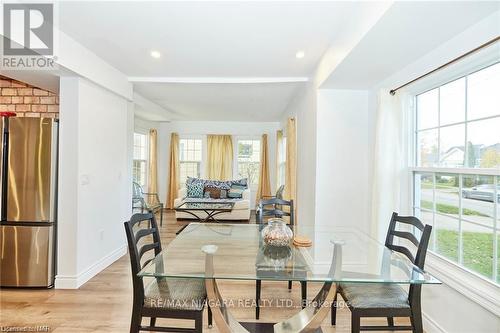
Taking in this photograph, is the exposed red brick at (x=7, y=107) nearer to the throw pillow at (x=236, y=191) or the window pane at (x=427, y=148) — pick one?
the throw pillow at (x=236, y=191)

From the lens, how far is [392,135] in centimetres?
251

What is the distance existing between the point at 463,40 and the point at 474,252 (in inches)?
54.7

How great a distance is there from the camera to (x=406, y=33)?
1736 millimetres

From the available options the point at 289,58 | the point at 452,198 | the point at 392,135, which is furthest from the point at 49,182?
the point at 452,198

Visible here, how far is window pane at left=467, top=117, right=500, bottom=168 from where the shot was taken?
1631mm

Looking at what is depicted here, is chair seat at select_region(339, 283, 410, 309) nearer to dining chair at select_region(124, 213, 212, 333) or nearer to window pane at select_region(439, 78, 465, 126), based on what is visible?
dining chair at select_region(124, 213, 212, 333)

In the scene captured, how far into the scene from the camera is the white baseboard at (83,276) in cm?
272

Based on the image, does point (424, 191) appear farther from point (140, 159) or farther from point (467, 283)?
point (140, 159)

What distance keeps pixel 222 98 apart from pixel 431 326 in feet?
13.1

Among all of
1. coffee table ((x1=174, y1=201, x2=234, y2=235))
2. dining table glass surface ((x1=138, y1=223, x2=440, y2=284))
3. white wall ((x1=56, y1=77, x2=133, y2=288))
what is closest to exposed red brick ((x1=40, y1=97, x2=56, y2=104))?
white wall ((x1=56, y1=77, x2=133, y2=288))

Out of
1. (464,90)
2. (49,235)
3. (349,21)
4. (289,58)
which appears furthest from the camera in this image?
(289,58)

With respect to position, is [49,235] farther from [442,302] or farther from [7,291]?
[442,302]

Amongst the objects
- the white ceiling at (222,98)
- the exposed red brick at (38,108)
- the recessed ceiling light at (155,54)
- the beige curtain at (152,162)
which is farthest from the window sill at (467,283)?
the beige curtain at (152,162)

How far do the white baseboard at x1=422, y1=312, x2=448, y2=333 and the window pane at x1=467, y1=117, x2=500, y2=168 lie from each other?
1.20 m
